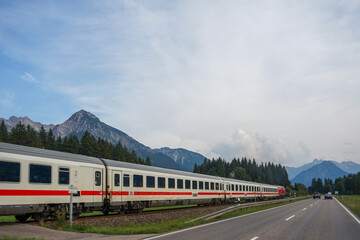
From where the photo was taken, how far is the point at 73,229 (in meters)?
15.3

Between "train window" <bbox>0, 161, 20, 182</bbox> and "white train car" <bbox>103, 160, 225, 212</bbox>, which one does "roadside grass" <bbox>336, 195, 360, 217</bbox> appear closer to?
"white train car" <bbox>103, 160, 225, 212</bbox>

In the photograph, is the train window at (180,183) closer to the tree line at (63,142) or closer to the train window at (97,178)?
the train window at (97,178)

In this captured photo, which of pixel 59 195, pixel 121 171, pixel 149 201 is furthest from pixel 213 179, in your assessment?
pixel 59 195

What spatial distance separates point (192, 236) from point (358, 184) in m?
192

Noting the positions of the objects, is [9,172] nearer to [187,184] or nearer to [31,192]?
[31,192]

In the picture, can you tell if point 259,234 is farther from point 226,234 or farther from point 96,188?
point 96,188

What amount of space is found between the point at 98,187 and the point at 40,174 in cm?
502

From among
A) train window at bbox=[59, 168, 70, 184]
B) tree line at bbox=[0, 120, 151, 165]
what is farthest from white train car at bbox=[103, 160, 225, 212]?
tree line at bbox=[0, 120, 151, 165]

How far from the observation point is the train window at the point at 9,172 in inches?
619

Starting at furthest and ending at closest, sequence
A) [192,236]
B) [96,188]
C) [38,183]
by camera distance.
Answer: [96,188]
[38,183]
[192,236]

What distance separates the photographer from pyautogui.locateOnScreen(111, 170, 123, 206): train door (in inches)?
922

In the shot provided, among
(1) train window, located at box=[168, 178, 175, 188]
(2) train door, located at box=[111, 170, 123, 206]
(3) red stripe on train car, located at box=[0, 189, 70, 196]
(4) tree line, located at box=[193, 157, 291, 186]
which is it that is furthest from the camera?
(4) tree line, located at box=[193, 157, 291, 186]

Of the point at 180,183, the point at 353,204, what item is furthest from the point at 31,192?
the point at 353,204

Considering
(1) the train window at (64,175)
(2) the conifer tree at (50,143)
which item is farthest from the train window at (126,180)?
(2) the conifer tree at (50,143)
